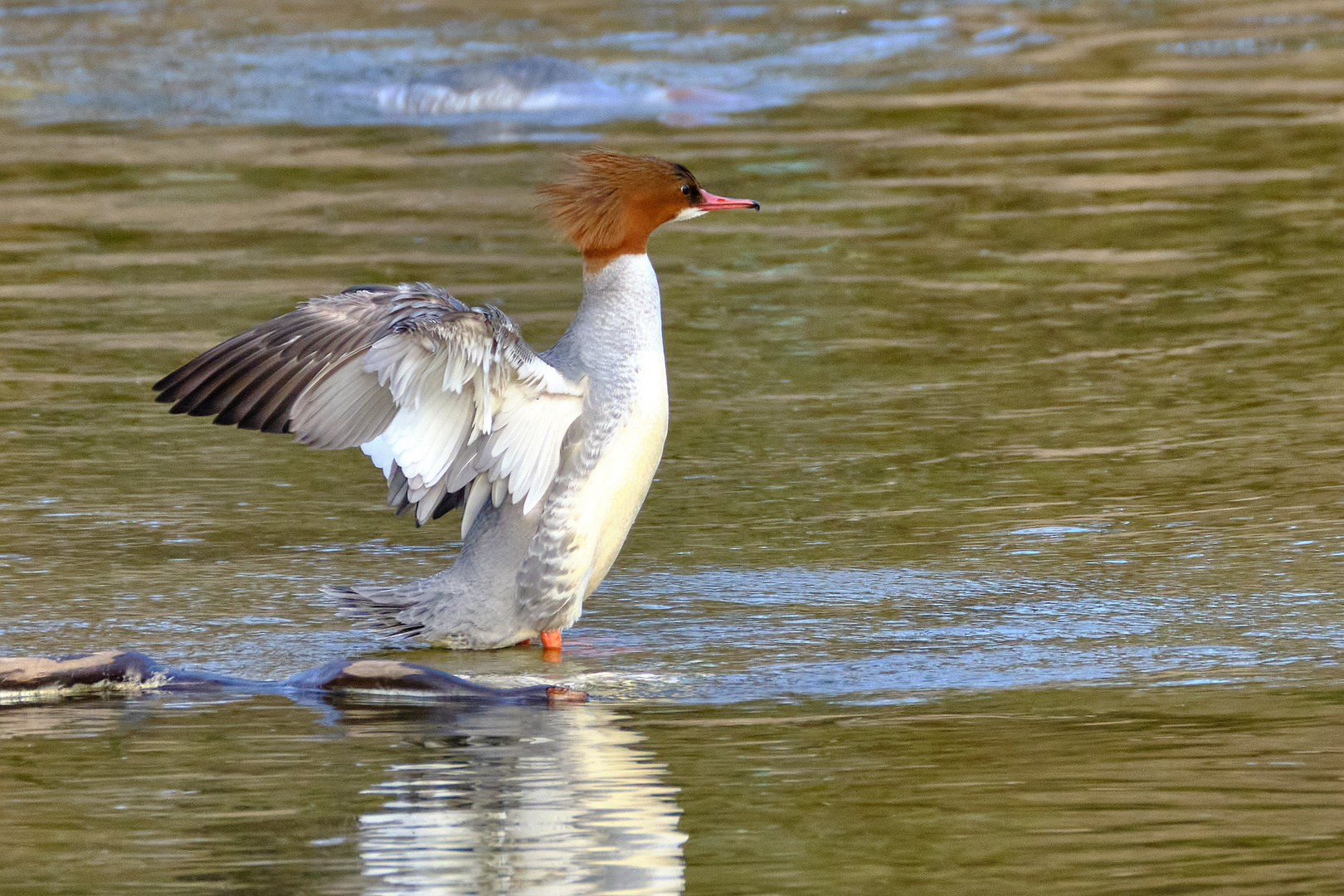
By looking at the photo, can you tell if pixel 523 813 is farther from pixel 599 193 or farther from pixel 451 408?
pixel 599 193

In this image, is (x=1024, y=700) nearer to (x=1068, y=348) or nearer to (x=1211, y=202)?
(x=1068, y=348)

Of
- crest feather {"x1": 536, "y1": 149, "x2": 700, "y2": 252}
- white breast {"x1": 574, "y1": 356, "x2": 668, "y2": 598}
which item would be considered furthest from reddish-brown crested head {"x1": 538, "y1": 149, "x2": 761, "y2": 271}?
white breast {"x1": 574, "y1": 356, "x2": 668, "y2": 598}

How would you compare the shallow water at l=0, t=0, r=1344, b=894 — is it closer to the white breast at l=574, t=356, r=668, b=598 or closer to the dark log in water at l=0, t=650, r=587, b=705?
the dark log in water at l=0, t=650, r=587, b=705

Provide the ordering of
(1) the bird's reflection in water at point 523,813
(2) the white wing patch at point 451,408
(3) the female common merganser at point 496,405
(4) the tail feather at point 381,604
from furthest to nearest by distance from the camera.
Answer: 1. (4) the tail feather at point 381,604
2. (3) the female common merganser at point 496,405
3. (2) the white wing patch at point 451,408
4. (1) the bird's reflection in water at point 523,813

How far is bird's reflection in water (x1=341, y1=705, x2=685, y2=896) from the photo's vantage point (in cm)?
411

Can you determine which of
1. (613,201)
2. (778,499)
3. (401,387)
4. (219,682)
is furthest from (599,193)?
(219,682)

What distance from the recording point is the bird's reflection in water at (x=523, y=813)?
13.5 ft

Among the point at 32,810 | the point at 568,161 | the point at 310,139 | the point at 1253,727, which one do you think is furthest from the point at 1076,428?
the point at 310,139

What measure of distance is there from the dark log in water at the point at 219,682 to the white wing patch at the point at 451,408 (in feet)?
2.15

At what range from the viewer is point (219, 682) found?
5566 millimetres

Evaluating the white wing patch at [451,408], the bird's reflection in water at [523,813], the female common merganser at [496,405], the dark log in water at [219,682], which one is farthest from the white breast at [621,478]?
the bird's reflection in water at [523,813]

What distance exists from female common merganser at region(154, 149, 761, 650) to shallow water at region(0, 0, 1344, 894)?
0.22 m

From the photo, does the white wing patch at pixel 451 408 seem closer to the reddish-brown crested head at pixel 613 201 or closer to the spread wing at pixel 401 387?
the spread wing at pixel 401 387

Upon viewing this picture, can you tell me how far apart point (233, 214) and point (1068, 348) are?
5455mm
